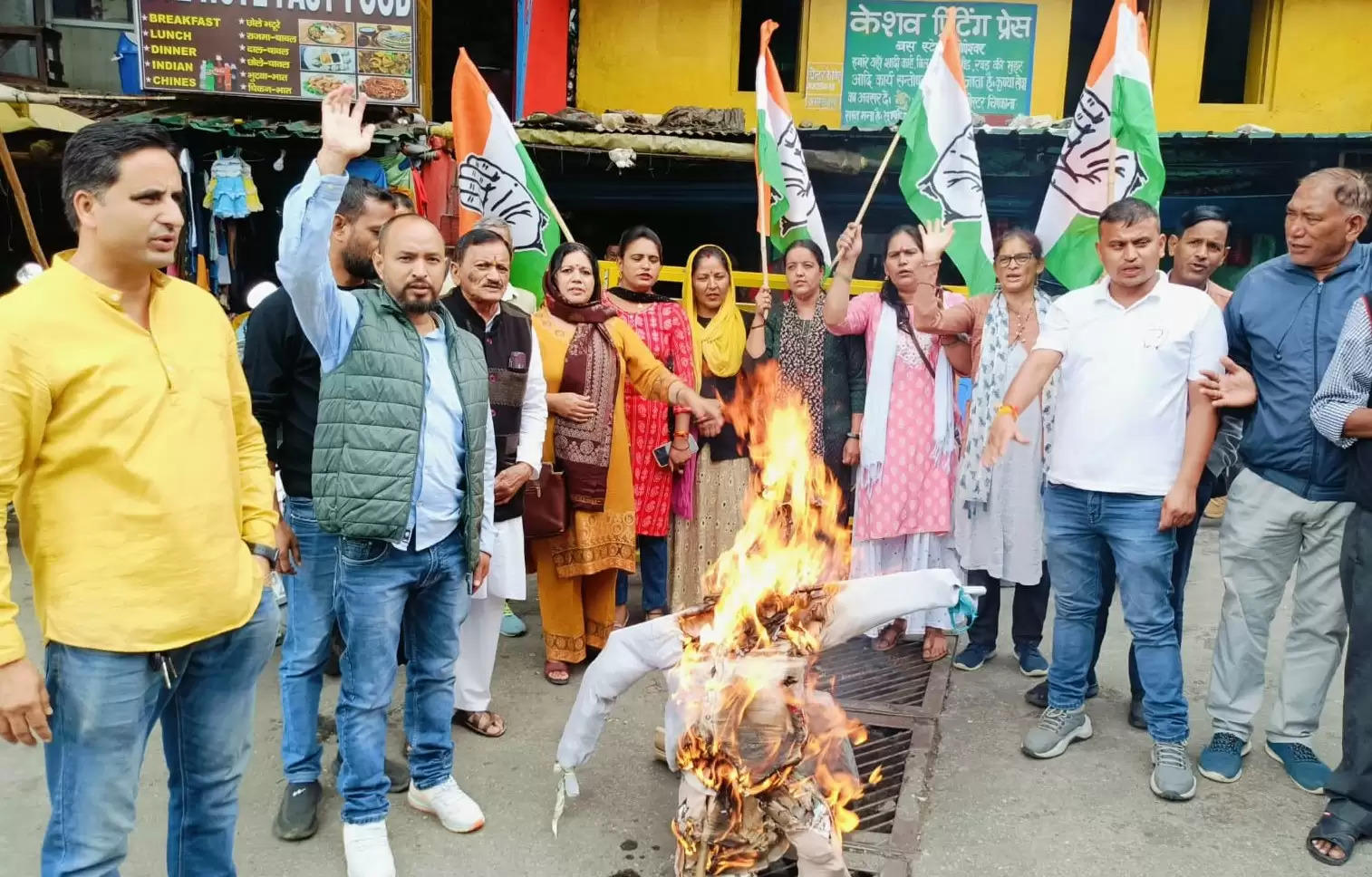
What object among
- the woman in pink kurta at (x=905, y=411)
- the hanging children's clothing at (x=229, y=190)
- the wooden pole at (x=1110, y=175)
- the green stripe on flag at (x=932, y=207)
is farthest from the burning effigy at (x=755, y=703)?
the hanging children's clothing at (x=229, y=190)

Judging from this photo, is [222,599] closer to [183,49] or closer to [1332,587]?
[1332,587]

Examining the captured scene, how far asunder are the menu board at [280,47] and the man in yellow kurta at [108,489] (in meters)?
7.20

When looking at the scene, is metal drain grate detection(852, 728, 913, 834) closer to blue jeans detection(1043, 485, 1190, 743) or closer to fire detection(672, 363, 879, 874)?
fire detection(672, 363, 879, 874)

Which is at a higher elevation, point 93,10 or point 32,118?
point 93,10

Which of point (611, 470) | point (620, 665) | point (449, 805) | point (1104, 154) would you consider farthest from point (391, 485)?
point (1104, 154)

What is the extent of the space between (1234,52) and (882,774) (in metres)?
12.0

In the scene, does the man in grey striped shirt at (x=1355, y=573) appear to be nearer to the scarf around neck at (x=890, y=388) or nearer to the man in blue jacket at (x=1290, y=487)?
the man in blue jacket at (x=1290, y=487)

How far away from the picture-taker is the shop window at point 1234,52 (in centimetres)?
1191

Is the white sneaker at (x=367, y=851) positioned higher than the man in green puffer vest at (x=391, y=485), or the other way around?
the man in green puffer vest at (x=391, y=485)

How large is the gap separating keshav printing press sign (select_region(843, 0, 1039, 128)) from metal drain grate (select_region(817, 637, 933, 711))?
25.9 feet

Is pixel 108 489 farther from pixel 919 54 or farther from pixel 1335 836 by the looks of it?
pixel 919 54

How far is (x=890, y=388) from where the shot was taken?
16.6 ft

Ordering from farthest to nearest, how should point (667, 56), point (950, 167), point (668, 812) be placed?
point (667, 56)
point (950, 167)
point (668, 812)

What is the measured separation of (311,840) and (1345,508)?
4057 millimetres
